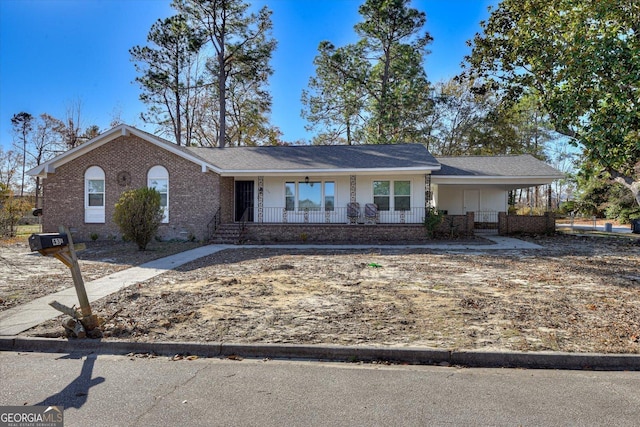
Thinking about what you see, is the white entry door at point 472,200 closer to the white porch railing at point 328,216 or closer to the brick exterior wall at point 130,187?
the white porch railing at point 328,216

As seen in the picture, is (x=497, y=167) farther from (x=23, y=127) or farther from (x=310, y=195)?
(x=23, y=127)

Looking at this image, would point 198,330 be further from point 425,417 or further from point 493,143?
point 493,143

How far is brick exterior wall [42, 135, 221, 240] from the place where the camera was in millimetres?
16250

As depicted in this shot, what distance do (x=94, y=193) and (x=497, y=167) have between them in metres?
18.8

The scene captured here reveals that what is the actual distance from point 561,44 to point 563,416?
42.9ft

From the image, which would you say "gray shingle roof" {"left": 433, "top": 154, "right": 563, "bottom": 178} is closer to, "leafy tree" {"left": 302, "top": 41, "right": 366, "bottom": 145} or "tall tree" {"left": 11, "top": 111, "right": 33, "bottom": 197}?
"leafy tree" {"left": 302, "top": 41, "right": 366, "bottom": 145}

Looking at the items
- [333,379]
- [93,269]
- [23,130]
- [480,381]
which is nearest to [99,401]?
[333,379]

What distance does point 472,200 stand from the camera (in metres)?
22.0

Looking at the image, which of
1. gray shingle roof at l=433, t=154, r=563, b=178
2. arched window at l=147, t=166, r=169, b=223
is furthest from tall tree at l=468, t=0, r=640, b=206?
arched window at l=147, t=166, r=169, b=223

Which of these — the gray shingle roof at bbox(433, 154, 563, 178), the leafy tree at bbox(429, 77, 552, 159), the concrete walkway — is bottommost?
the concrete walkway

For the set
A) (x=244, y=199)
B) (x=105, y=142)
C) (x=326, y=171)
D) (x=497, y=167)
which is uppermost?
(x=105, y=142)

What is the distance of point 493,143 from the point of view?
3231 centimetres

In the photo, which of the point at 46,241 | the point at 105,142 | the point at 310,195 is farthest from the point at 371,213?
the point at 46,241

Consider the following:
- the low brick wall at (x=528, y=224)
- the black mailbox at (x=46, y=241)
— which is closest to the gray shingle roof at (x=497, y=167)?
the low brick wall at (x=528, y=224)
